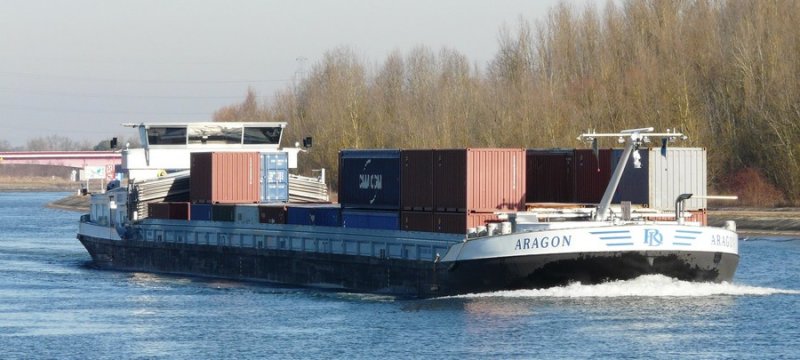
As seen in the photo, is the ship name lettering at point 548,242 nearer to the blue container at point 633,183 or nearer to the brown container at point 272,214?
the blue container at point 633,183

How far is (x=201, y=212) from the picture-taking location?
46.2 m

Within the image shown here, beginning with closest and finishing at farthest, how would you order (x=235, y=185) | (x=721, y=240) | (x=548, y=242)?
(x=548, y=242) < (x=721, y=240) < (x=235, y=185)

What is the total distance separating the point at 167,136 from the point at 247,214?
9.18 meters

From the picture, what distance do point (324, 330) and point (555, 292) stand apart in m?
5.98

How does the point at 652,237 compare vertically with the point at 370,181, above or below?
below

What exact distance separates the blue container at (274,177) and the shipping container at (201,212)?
1806 mm

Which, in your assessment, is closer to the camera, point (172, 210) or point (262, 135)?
point (172, 210)

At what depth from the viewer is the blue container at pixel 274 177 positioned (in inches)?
1813

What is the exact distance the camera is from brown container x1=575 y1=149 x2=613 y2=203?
37031 millimetres

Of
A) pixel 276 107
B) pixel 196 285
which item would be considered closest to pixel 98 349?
pixel 196 285

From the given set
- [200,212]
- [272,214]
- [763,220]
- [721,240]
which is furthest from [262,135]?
[763,220]

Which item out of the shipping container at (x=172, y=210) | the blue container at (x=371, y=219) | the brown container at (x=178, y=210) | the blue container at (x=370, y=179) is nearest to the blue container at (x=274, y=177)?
the shipping container at (x=172, y=210)

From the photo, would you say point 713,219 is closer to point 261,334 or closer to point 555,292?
point 555,292

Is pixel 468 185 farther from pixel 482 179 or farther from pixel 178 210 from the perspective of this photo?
pixel 178 210
